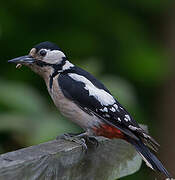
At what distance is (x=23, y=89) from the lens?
502 centimetres

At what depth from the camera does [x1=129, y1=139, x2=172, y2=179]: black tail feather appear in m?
2.93

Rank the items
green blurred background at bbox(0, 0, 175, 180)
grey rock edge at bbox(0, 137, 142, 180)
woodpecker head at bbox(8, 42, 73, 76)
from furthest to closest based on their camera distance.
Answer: green blurred background at bbox(0, 0, 175, 180) < woodpecker head at bbox(8, 42, 73, 76) < grey rock edge at bbox(0, 137, 142, 180)

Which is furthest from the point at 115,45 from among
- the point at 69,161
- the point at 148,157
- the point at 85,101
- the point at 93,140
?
the point at 69,161

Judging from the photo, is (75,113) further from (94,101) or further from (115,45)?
(115,45)

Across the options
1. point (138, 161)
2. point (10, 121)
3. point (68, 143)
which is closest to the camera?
point (68, 143)

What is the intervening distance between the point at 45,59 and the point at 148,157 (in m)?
0.89

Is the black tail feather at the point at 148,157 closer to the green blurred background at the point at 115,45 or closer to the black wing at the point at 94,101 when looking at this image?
the black wing at the point at 94,101

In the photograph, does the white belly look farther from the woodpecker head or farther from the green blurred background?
the green blurred background

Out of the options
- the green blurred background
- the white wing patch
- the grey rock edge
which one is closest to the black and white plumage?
the white wing patch

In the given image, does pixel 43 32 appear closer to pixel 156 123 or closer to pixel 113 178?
pixel 156 123

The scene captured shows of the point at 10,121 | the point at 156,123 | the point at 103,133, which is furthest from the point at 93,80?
the point at 156,123

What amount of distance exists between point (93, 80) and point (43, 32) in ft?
9.74

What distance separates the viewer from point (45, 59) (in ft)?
11.1

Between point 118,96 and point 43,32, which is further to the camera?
point 43,32
